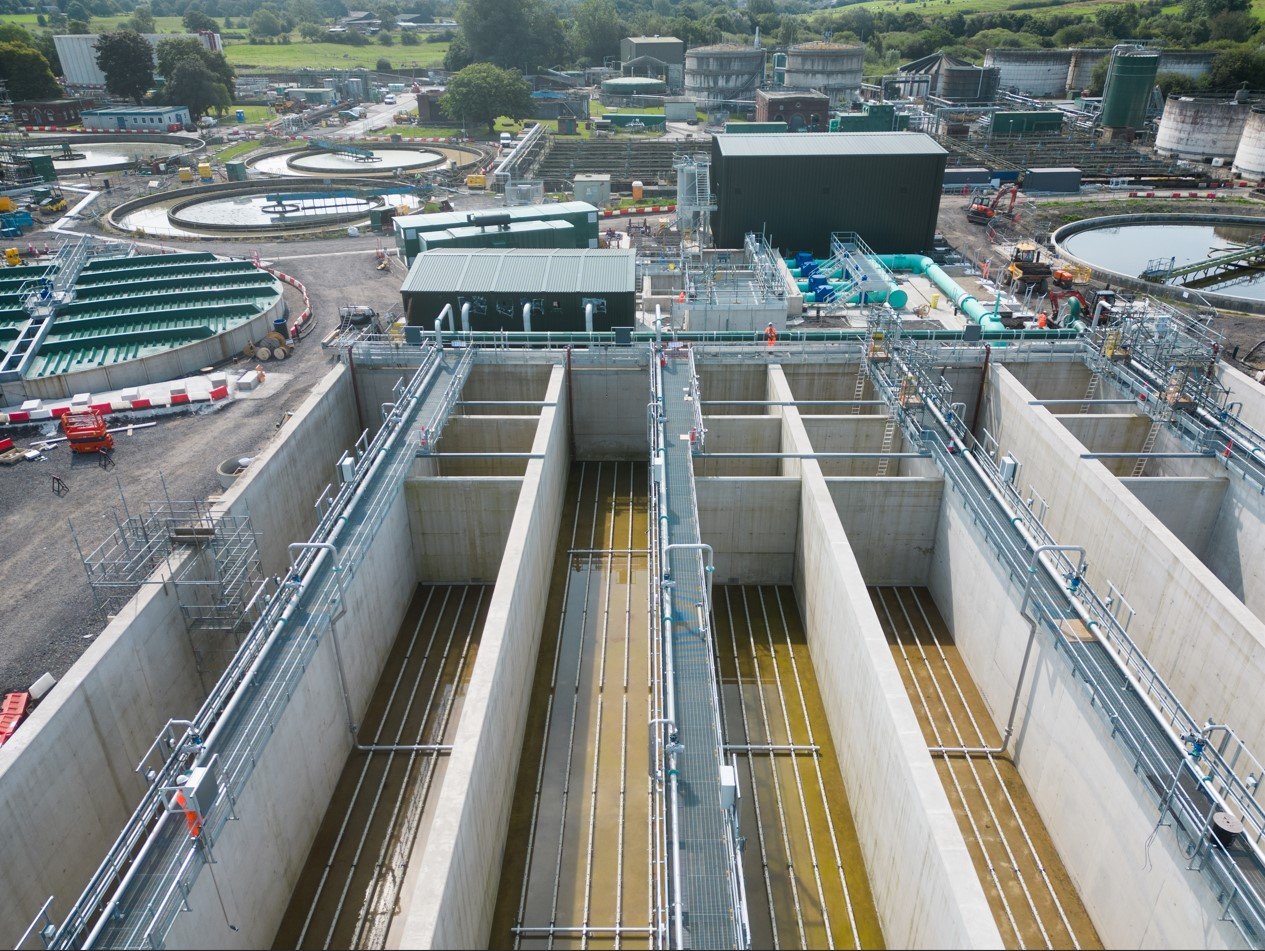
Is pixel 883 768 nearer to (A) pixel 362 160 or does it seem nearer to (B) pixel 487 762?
(B) pixel 487 762

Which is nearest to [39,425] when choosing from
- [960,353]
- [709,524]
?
[709,524]

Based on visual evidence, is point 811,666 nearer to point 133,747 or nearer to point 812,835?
point 812,835

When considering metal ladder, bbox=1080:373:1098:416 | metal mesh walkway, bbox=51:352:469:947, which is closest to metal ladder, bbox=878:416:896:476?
metal ladder, bbox=1080:373:1098:416

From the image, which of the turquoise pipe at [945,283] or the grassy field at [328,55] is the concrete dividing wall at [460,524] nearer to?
the turquoise pipe at [945,283]

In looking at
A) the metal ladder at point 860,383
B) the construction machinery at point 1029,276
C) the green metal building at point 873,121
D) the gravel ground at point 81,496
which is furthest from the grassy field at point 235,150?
the metal ladder at point 860,383

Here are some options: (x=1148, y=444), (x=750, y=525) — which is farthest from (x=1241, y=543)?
(x=750, y=525)

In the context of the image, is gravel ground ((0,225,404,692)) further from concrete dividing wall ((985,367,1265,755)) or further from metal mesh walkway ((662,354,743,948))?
concrete dividing wall ((985,367,1265,755))
